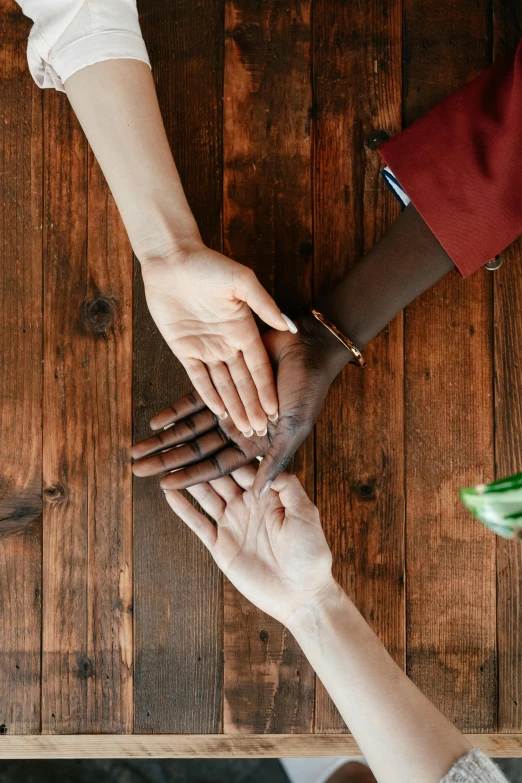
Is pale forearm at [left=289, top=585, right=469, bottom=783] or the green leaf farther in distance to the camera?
pale forearm at [left=289, top=585, right=469, bottom=783]

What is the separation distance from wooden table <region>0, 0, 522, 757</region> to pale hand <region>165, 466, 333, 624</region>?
0.31 ft

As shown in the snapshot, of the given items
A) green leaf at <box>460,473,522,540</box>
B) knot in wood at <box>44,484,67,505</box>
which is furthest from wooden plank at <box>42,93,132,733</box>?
green leaf at <box>460,473,522,540</box>

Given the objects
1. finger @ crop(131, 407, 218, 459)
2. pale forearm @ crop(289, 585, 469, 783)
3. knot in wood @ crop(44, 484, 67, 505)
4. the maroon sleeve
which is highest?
the maroon sleeve

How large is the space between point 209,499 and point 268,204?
1.84 ft

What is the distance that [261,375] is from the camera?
0.96m

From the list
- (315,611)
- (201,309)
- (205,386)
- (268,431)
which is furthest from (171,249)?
(315,611)

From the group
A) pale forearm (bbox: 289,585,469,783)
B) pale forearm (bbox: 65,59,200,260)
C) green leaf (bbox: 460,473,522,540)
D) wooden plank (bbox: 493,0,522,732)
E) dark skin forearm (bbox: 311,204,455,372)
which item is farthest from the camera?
wooden plank (bbox: 493,0,522,732)

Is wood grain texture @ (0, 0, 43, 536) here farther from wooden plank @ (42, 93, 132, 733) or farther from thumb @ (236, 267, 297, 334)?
thumb @ (236, 267, 297, 334)

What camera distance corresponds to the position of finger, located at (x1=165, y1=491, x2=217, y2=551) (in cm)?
102

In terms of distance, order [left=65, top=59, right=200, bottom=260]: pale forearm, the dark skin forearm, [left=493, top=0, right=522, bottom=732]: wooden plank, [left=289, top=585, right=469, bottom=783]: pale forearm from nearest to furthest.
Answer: [left=289, top=585, right=469, bottom=783]: pale forearm < [left=65, top=59, right=200, bottom=260]: pale forearm < the dark skin forearm < [left=493, top=0, right=522, bottom=732]: wooden plank

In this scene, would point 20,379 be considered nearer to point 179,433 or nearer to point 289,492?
point 179,433

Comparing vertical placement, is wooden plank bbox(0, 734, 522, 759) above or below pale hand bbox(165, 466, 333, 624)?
below

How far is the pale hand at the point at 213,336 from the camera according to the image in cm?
92

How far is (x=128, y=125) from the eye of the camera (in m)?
0.91
